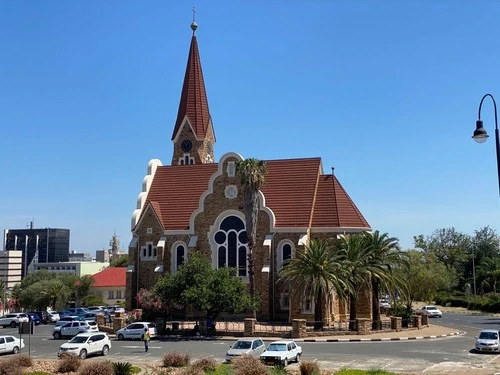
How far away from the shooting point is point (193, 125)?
6812cm

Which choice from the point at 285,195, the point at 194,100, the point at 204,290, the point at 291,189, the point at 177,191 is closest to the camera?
the point at 204,290

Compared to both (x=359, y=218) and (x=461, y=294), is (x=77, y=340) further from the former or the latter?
(x=461, y=294)

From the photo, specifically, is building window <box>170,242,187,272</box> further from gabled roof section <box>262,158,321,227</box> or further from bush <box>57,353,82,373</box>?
bush <box>57,353,82,373</box>

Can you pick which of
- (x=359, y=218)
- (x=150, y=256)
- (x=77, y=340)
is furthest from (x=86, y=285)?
(x=77, y=340)

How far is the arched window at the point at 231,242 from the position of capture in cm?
5234

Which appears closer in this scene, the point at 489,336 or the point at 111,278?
the point at 489,336

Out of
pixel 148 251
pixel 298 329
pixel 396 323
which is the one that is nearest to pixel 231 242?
pixel 148 251

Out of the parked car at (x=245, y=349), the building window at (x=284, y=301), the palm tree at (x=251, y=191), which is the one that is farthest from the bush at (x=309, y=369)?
the building window at (x=284, y=301)

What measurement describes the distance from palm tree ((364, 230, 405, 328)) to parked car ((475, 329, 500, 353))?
36.0ft

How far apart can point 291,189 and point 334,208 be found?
443 cm

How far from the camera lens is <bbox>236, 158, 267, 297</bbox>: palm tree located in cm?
4722

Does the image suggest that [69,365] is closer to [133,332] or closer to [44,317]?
[133,332]

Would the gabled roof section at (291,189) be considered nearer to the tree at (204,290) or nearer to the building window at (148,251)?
the tree at (204,290)

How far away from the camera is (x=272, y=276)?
164ft
